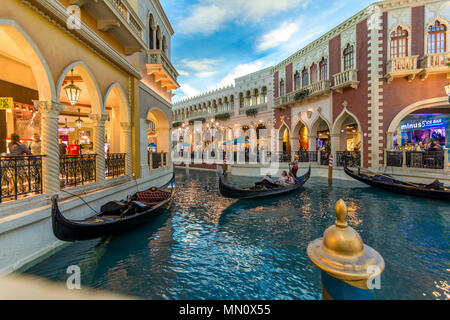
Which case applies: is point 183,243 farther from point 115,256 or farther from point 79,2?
point 79,2

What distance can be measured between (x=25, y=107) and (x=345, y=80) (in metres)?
13.0

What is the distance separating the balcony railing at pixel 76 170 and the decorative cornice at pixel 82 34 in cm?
244

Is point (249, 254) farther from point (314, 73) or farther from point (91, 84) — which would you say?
point (314, 73)

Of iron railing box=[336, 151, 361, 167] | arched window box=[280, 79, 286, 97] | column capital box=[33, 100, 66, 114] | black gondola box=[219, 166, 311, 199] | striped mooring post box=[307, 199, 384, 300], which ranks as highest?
arched window box=[280, 79, 286, 97]

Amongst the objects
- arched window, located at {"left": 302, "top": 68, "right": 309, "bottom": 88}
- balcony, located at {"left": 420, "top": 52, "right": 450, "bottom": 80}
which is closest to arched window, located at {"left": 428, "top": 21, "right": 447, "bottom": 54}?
balcony, located at {"left": 420, "top": 52, "right": 450, "bottom": 80}

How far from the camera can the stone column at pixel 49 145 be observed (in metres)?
3.82

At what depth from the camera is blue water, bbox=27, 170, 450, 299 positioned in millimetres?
2785

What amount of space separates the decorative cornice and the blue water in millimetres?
3940

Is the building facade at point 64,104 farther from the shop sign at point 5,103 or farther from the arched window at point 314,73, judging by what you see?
the arched window at point 314,73

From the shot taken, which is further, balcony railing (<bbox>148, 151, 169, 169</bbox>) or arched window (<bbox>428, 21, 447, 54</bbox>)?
arched window (<bbox>428, 21, 447, 54</bbox>)

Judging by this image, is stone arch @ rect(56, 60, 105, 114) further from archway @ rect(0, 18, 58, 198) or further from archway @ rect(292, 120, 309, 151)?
archway @ rect(292, 120, 309, 151)
